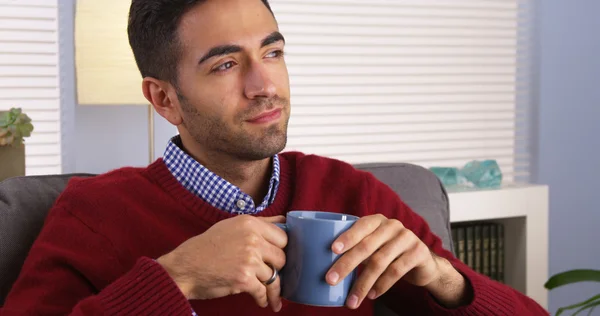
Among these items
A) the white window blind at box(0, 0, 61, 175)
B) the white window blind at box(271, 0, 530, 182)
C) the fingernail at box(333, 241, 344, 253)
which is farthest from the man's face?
the white window blind at box(271, 0, 530, 182)

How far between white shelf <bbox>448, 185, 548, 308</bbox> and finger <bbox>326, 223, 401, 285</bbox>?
5.42ft

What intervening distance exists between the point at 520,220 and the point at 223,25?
177 cm

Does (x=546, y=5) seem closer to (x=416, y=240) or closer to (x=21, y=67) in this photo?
(x=21, y=67)

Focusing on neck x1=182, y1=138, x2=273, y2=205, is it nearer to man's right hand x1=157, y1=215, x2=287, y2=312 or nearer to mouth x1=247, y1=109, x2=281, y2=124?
mouth x1=247, y1=109, x2=281, y2=124

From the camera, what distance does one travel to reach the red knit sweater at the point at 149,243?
111cm

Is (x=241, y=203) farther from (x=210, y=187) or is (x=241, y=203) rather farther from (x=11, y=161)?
(x=11, y=161)

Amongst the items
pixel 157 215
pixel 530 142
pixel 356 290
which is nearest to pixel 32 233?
pixel 157 215

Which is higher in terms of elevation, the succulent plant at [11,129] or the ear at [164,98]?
the ear at [164,98]

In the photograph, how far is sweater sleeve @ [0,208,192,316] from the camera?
109 centimetres

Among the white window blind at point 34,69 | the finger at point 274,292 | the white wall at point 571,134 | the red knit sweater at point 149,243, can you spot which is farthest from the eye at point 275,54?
the white wall at point 571,134

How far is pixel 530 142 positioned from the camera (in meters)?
3.69

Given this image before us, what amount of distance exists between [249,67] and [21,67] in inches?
69.2

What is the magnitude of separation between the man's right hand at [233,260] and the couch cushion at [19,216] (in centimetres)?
33

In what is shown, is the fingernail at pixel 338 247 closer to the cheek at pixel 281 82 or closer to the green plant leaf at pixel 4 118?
the cheek at pixel 281 82
